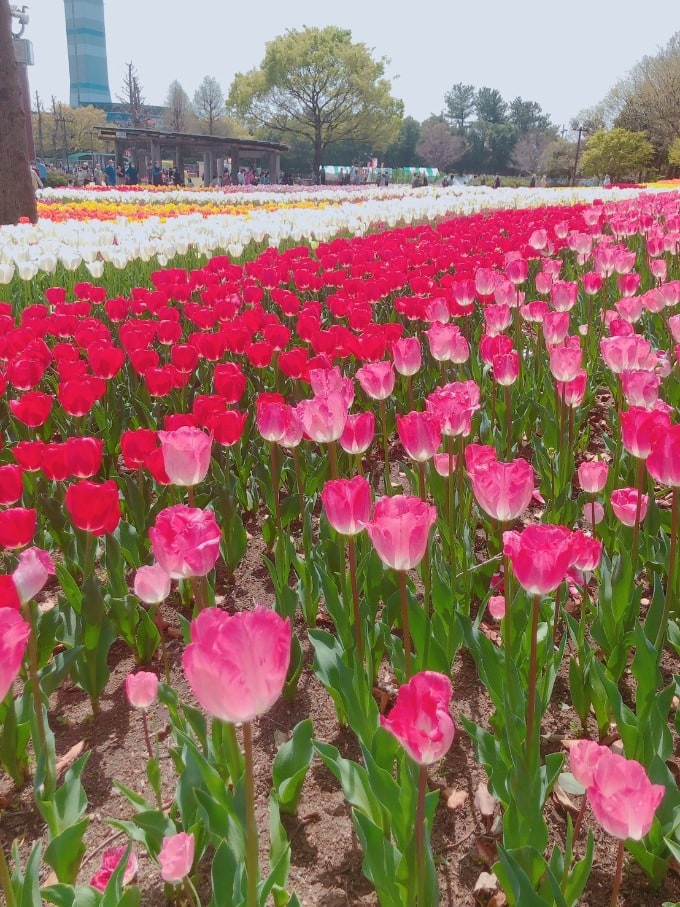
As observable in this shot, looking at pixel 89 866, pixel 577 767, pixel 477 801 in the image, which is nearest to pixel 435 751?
pixel 577 767

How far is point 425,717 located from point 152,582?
2.89 feet

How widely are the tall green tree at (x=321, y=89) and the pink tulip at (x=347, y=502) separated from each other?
55.1m

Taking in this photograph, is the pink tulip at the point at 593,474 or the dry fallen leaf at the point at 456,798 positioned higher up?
the pink tulip at the point at 593,474

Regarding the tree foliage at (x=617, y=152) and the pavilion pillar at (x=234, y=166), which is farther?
the pavilion pillar at (x=234, y=166)

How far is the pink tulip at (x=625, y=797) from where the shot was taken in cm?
102

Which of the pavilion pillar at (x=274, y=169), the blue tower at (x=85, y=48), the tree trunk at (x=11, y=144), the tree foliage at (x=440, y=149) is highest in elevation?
the blue tower at (x=85, y=48)

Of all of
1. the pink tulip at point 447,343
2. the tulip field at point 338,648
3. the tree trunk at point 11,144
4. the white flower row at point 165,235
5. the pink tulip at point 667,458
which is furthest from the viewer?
the tree trunk at point 11,144

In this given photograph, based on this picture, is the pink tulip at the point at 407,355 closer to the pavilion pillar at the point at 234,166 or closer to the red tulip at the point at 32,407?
the red tulip at the point at 32,407

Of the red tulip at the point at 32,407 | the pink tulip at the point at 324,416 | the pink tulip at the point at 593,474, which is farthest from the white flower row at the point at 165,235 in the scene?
the pink tulip at the point at 593,474

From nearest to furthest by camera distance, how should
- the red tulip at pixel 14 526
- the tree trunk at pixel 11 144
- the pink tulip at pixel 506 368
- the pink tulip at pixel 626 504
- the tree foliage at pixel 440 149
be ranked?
the red tulip at pixel 14 526 < the pink tulip at pixel 626 504 < the pink tulip at pixel 506 368 < the tree trunk at pixel 11 144 < the tree foliage at pixel 440 149

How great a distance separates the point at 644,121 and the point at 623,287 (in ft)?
170

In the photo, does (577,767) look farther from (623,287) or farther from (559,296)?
(623,287)

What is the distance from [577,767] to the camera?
121 cm

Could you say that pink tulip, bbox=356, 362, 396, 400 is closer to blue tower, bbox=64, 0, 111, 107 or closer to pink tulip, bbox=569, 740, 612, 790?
pink tulip, bbox=569, 740, 612, 790
